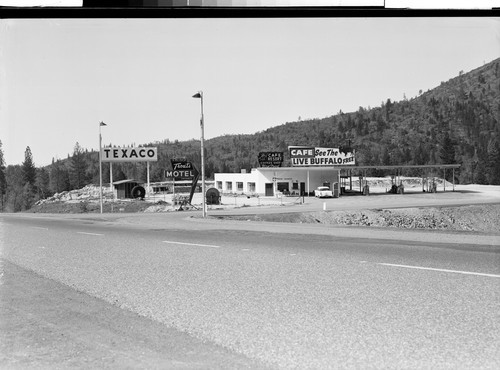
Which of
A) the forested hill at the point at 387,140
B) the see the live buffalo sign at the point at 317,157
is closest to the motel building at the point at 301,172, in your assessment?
the see the live buffalo sign at the point at 317,157

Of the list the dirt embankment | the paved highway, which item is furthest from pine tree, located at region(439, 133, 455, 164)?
the paved highway

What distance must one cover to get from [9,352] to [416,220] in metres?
37.3

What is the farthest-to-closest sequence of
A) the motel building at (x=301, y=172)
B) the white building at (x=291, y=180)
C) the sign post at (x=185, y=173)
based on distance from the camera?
the white building at (x=291, y=180)
the motel building at (x=301, y=172)
the sign post at (x=185, y=173)

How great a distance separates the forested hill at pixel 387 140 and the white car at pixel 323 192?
16.5 feet

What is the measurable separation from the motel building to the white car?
257 centimetres

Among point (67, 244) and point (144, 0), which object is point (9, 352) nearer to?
point (144, 0)

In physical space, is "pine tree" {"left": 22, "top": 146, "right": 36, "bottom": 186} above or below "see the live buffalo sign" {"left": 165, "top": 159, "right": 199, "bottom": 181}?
below

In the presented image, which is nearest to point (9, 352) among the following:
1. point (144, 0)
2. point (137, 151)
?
point (144, 0)

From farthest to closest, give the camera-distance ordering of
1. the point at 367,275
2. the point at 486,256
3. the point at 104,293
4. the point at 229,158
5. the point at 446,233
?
1. the point at 229,158
2. the point at 446,233
3. the point at 486,256
4. the point at 367,275
5. the point at 104,293

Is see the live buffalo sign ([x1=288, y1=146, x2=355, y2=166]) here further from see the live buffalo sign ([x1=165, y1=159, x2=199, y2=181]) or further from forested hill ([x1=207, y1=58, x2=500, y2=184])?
see the live buffalo sign ([x1=165, y1=159, x2=199, y2=181])

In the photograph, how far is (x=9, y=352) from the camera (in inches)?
187

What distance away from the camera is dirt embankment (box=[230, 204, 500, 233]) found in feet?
121

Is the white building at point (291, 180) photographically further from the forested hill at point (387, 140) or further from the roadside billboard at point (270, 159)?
the forested hill at point (387, 140)

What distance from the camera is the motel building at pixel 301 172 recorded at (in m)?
61.2
